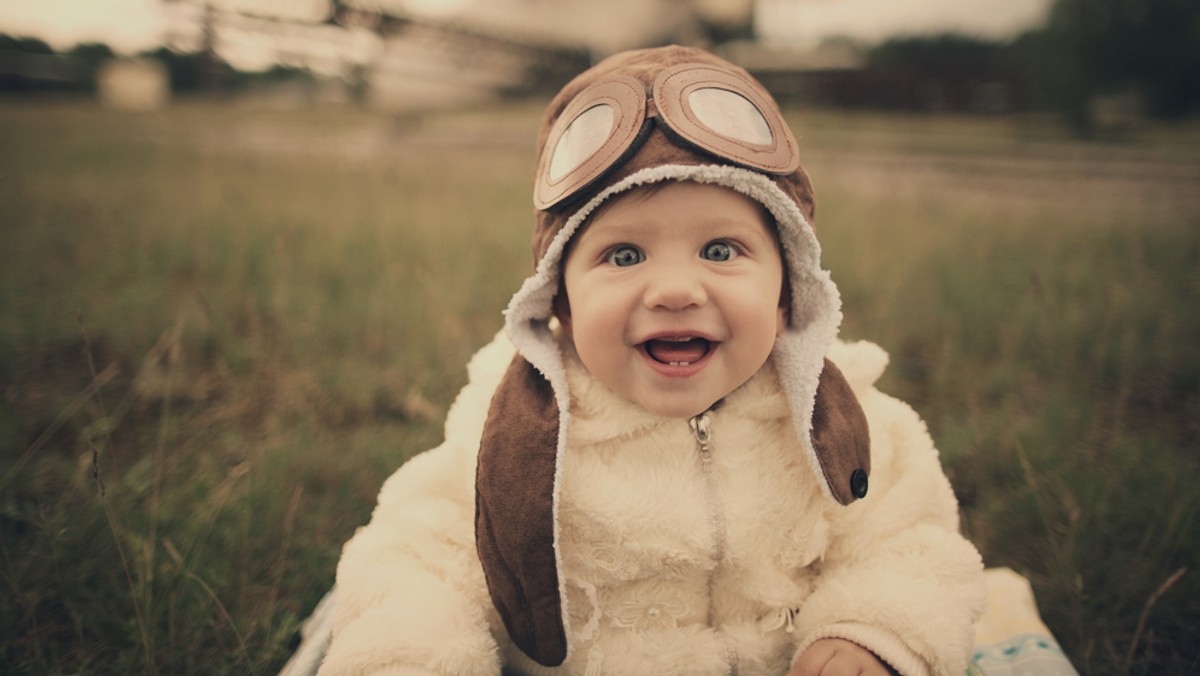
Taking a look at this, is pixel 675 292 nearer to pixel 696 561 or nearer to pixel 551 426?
pixel 551 426

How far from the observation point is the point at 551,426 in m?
1.24

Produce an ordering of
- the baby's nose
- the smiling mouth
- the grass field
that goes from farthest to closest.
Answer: the grass field < the smiling mouth < the baby's nose

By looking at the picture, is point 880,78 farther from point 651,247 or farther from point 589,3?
point 651,247

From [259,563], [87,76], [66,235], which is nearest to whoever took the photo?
[259,563]

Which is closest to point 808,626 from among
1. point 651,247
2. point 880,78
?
point 651,247

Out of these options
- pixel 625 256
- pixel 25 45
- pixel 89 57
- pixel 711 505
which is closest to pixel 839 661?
pixel 711 505

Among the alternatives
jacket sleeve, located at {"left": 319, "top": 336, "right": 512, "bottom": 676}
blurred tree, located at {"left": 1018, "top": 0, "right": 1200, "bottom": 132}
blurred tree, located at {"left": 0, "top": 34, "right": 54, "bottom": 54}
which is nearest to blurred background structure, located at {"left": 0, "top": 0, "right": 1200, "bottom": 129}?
blurred tree, located at {"left": 1018, "top": 0, "right": 1200, "bottom": 132}

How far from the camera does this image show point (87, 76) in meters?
34.3

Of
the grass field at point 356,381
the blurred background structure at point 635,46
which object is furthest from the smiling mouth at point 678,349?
the blurred background structure at point 635,46

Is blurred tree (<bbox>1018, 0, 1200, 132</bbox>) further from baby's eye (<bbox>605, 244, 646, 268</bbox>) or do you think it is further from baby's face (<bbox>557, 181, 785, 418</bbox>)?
baby's eye (<bbox>605, 244, 646, 268</bbox>)

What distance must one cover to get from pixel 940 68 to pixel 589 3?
21.6 meters

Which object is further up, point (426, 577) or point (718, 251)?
point (718, 251)

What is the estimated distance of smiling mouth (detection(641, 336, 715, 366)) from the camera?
122 cm

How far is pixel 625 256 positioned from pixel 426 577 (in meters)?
0.74
